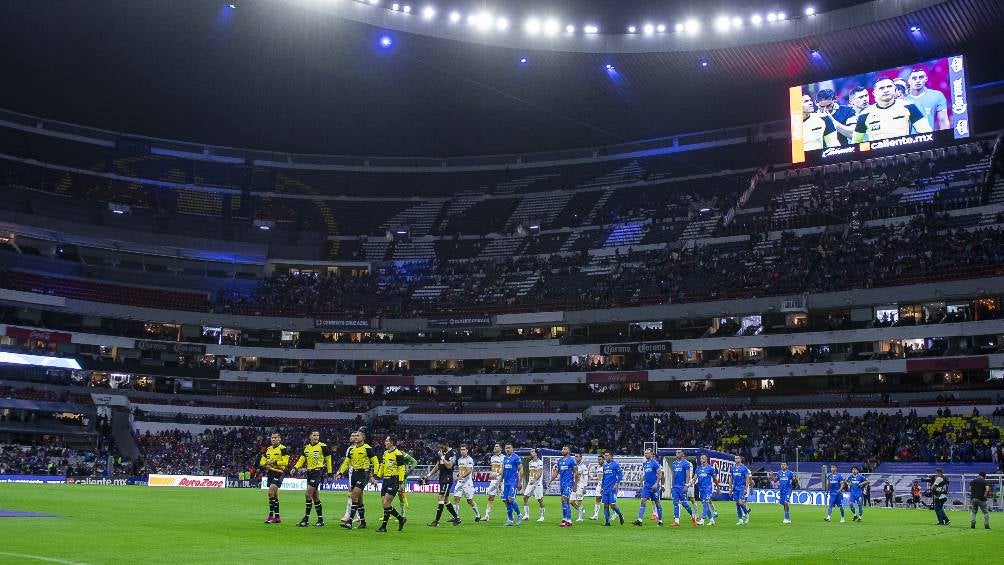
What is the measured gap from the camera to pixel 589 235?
287 ft

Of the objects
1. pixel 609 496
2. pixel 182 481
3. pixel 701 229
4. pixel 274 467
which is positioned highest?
pixel 701 229

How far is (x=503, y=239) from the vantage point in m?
91.2

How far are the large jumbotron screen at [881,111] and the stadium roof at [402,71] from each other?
2.37 meters

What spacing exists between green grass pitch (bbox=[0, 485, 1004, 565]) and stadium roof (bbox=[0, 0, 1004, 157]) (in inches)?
1818

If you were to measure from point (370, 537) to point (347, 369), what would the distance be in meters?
65.1

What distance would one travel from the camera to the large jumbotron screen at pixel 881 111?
67250mm

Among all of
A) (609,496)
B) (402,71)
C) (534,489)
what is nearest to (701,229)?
(402,71)

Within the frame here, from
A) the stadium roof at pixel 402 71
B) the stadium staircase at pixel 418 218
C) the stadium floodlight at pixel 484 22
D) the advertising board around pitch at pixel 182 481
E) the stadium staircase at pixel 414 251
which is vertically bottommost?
the advertising board around pitch at pixel 182 481

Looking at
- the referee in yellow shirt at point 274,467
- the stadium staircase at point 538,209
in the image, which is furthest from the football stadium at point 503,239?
the referee in yellow shirt at point 274,467

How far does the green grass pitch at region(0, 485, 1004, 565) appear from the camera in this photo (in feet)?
54.9

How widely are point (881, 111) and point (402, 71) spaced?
3791cm

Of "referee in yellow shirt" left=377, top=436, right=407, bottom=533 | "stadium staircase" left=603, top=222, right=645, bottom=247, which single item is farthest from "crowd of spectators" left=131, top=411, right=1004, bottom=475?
"referee in yellow shirt" left=377, top=436, right=407, bottom=533

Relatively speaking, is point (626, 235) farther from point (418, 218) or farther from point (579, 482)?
point (579, 482)

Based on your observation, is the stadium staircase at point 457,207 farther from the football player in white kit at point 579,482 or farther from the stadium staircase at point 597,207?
the football player in white kit at point 579,482
